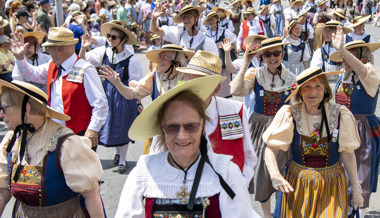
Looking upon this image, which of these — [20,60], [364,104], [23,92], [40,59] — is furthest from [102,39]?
[23,92]

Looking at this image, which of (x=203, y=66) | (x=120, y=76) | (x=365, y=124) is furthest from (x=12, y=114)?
Answer: (x=365, y=124)

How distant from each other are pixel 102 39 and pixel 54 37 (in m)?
4.12

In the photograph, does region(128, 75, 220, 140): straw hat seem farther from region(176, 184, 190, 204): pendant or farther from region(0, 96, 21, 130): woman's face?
region(0, 96, 21, 130): woman's face

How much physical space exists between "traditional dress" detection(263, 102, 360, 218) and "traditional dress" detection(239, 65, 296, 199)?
3.57 ft

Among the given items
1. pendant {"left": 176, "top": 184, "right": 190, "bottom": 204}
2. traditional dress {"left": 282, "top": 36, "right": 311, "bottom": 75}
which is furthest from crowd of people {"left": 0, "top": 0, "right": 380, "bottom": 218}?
traditional dress {"left": 282, "top": 36, "right": 311, "bottom": 75}

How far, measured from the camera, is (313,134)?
3.48m

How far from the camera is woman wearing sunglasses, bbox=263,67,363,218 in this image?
3459mm

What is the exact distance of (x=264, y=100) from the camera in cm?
475

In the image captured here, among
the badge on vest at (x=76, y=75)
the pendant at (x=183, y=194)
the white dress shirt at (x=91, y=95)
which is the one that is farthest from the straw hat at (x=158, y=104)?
the badge on vest at (x=76, y=75)

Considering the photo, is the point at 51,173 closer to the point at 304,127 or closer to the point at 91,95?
the point at 91,95

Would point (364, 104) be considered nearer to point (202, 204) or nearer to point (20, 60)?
point (202, 204)

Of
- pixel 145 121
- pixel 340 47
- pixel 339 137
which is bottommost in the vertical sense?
pixel 339 137

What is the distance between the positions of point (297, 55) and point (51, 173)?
6180mm

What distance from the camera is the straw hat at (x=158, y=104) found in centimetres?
214
